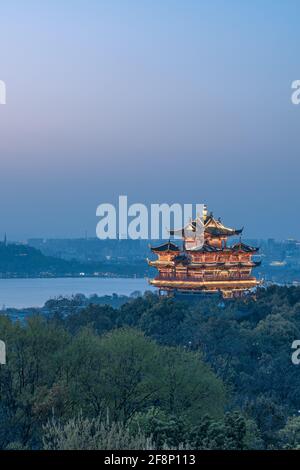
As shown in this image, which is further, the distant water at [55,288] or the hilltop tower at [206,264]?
the distant water at [55,288]

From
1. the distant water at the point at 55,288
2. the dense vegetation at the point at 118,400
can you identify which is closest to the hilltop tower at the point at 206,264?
the dense vegetation at the point at 118,400

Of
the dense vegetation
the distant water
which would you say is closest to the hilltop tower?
the dense vegetation

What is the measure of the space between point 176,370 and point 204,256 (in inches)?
1061

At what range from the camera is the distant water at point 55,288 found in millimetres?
116125

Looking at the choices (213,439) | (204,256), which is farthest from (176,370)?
Result: (204,256)

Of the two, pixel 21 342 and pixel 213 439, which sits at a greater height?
pixel 21 342

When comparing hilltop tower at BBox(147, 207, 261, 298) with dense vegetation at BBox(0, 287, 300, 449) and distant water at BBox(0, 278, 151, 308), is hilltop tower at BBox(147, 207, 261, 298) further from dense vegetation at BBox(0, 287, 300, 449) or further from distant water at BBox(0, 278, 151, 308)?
distant water at BBox(0, 278, 151, 308)

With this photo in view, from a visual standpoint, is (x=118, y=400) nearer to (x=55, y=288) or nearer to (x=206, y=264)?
(x=206, y=264)

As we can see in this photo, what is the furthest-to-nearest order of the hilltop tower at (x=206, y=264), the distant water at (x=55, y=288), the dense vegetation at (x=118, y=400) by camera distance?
the distant water at (x=55, y=288) → the hilltop tower at (x=206, y=264) → the dense vegetation at (x=118, y=400)

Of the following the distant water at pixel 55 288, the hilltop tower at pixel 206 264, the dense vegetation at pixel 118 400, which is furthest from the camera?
the distant water at pixel 55 288

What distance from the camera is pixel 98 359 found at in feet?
74.6

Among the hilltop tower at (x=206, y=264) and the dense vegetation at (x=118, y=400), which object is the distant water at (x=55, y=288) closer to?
the hilltop tower at (x=206, y=264)
